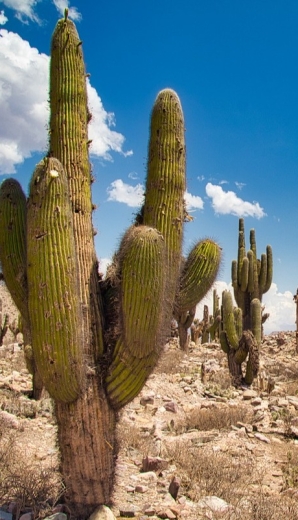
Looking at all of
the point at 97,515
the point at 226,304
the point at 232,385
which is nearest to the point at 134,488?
the point at 97,515

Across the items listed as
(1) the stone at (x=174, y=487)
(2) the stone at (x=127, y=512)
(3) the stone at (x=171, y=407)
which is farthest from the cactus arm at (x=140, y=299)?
(3) the stone at (x=171, y=407)

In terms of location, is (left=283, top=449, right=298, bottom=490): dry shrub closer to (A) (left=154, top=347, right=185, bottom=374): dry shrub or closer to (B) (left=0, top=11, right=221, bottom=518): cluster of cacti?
(B) (left=0, top=11, right=221, bottom=518): cluster of cacti

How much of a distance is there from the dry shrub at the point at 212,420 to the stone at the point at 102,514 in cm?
381

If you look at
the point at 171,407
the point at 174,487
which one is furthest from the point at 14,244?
the point at 171,407

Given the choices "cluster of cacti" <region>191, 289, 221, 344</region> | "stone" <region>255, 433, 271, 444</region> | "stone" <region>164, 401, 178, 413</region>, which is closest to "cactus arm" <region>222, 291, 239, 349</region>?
"stone" <region>164, 401, 178, 413</region>

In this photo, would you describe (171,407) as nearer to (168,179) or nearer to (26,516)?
(26,516)

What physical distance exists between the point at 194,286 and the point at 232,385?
859 cm

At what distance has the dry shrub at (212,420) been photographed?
8.20 metres

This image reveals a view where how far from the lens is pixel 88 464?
14.5 ft

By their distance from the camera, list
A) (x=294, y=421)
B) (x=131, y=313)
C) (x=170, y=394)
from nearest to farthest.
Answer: (x=131, y=313)
(x=294, y=421)
(x=170, y=394)

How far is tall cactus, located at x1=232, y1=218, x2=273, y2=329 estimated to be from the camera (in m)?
17.3

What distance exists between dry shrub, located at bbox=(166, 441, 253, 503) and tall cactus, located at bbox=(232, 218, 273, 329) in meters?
10.6

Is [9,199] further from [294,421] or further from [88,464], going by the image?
[294,421]

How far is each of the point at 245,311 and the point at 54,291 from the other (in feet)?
45.9
